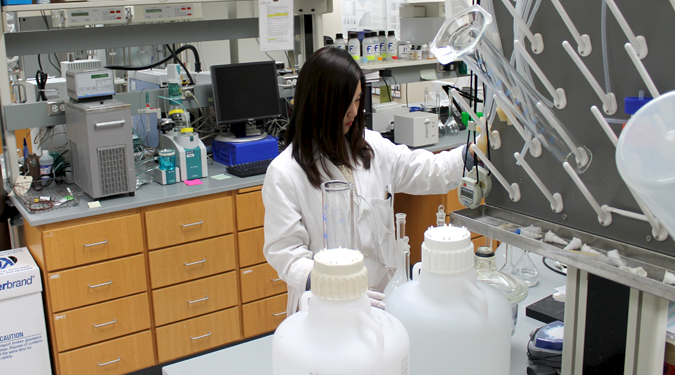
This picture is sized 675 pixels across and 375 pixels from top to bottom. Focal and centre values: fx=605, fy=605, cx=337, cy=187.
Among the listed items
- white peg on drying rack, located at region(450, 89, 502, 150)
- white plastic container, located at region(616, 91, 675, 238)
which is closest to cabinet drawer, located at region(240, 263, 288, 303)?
white peg on drying rack, located at region(450, 89, 502, 150)

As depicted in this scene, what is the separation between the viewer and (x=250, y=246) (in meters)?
2.88

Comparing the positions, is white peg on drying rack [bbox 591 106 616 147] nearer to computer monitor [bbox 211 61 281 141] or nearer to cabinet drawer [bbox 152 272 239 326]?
cabinet drawer [bbox 152 272 239 326]

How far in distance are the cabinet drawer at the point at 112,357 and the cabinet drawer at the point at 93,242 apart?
0.39m

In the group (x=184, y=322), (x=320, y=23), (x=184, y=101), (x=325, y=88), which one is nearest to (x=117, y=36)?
(x=184, y=101)

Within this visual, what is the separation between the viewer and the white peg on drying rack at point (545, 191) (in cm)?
86

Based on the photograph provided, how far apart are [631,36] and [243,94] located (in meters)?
2.51

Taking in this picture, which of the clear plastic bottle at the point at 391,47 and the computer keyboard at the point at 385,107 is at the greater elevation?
the clear plastic bottle at the point at 391,47

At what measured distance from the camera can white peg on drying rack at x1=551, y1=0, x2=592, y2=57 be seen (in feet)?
2.52

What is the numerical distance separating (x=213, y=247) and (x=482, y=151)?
2017 millimetres

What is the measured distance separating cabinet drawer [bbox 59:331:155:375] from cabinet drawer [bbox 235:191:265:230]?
2.15 ft

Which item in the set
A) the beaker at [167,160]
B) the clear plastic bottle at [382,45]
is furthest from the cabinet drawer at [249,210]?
the clear plastic bottle at [382,45]

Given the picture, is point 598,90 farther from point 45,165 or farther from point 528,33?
point 45,165

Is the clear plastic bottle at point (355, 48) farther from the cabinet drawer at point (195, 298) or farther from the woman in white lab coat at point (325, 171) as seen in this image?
the woman in white lab coat at point (325, 171)

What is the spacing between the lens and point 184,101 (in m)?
3.09
